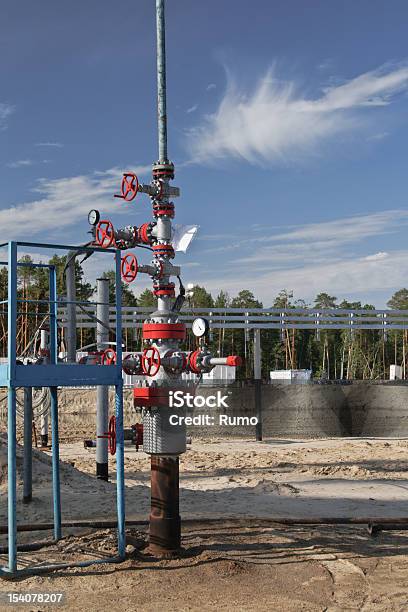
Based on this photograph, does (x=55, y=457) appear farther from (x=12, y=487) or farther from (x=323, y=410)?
(x=323, y=410)

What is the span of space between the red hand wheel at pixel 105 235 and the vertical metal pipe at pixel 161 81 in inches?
43.0

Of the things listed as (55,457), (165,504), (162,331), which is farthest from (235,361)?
(55,457)

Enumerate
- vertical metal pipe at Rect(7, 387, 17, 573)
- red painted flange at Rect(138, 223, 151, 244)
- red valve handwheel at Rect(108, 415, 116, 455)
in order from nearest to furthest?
vertical metal pipe at Rect(7, 387, 17, 573)
red valve handwheel at Rect(108, 415, 116, 455)
red painted flange at Rect(138, 223, 151, 244)

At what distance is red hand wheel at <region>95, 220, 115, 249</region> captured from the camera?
9.52 meters

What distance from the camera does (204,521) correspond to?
36.4 ft

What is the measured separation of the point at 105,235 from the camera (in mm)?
9562

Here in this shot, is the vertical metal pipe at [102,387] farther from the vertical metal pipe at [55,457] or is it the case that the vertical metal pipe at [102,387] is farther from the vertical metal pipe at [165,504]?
the vertical metal pipe at [165,504]

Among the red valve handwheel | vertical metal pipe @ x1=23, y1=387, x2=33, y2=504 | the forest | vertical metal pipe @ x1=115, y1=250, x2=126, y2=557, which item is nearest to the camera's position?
vertical metal pipe @ x1=115, y1=250, x2=126, y2=557

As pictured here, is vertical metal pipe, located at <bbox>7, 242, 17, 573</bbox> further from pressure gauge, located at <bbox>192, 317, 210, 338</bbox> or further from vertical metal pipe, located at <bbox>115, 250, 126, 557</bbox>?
pressure gauge, located at <bbox>192, 317, 210, 338</bbox>

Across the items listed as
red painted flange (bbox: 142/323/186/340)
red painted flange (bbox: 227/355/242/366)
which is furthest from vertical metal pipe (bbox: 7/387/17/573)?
red painted flange (bbox: 227/355/242/366)

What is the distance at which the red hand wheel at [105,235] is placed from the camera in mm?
9516

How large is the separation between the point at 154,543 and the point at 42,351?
27.4 feet

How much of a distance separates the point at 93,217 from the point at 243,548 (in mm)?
4770

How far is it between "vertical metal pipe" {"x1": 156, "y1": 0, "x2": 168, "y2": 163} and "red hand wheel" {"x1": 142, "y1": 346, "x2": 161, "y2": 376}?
2.50 meters
